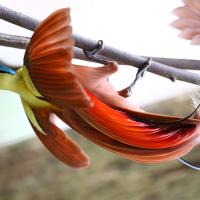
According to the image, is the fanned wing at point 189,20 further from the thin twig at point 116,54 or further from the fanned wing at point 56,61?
the fanned wing at point 56,61

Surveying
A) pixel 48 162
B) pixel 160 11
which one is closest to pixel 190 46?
pixel 160 11

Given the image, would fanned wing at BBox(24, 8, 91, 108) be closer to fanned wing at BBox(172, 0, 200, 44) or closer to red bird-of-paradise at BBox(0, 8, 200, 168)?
red bird-of-paradise at BBox(0, 8, 200, 168)

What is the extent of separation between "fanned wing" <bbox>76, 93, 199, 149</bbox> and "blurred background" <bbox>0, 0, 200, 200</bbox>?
60mm

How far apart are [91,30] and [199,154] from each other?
0.51 feet

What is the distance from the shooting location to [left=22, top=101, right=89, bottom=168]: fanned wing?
0.98ft

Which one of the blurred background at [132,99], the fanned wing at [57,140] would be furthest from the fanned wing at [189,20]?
the fanned wing at [57,140]

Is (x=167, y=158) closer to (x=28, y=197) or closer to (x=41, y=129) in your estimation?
(x=41, y=129)

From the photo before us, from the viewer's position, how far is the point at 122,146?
0.93 feet

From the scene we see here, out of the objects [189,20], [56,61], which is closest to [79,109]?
[56,61]

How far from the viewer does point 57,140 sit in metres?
0.30

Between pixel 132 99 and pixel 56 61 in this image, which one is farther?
pixel 132 99

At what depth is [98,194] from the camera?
0.91m

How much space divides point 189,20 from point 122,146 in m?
0.13

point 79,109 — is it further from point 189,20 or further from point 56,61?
point 189,20
